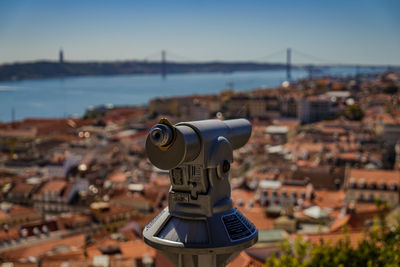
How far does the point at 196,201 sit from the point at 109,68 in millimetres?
117184

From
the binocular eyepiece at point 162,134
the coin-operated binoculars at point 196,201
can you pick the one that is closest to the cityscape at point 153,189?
the coin-operated binoculars at point 196,201

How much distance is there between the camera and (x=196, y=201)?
3.75 feet

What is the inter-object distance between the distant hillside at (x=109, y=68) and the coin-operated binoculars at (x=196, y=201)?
67067mm

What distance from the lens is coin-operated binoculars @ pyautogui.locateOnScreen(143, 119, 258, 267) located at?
3.59 feet

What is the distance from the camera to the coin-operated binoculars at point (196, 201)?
3.59ft

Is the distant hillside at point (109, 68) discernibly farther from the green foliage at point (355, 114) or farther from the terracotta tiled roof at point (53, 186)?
the terracotta tiled roof at point (53, 186)

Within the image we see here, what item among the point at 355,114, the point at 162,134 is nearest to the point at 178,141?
the point at 162,134

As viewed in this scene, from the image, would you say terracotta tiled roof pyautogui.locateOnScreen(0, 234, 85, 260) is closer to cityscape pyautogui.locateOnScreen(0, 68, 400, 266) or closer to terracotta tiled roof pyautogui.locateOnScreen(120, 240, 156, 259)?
cityscape pyautogui.locateOnScreen(0, 68, 400, 266)

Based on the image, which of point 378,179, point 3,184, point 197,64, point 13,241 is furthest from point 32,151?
point 197,64

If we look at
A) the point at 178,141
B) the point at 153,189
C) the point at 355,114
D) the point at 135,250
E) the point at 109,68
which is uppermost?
the point at 178,141

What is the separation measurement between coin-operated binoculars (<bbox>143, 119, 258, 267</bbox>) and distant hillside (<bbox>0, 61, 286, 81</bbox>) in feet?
220

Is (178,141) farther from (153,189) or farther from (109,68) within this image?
(109,68)

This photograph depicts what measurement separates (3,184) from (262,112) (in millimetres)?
25245

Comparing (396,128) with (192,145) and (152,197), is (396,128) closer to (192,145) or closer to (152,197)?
(152,197)
